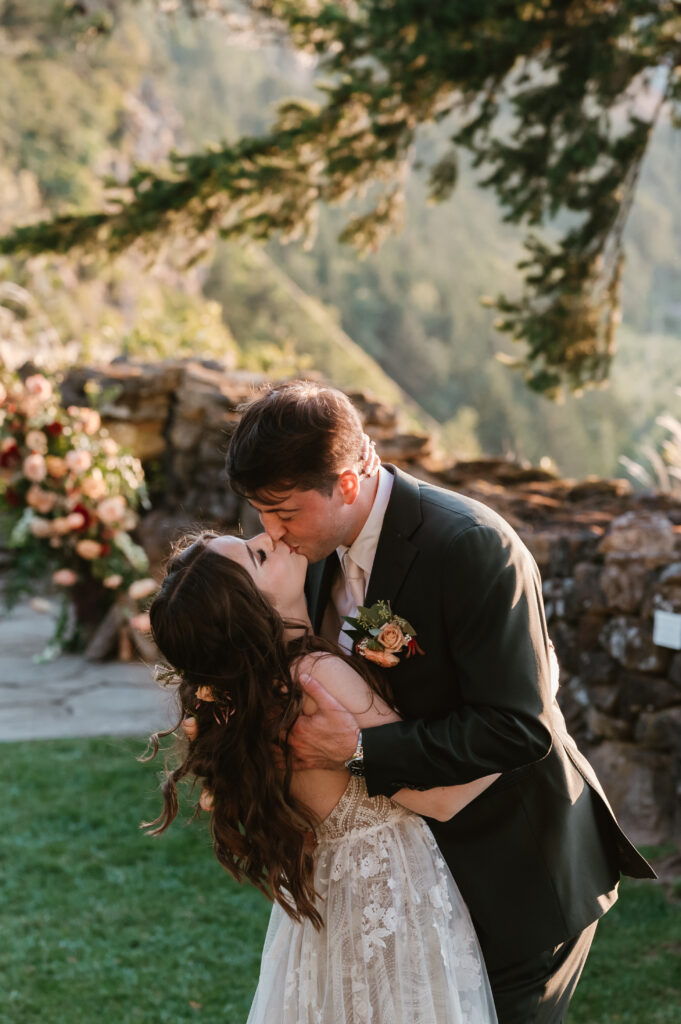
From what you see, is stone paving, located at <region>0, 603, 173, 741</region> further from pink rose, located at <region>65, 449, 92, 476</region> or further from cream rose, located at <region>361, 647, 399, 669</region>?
cream rose, located at <region>361, 647, 399, 669</region>

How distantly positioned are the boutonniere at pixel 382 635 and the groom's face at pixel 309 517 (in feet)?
0.48

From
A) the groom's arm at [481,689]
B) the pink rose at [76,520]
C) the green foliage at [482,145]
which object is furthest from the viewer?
the pink rose at [76,520]

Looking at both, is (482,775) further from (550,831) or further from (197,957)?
(197,957)

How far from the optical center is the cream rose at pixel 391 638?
1818 millimetres

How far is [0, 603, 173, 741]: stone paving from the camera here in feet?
19.6

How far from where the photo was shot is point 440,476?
684cm

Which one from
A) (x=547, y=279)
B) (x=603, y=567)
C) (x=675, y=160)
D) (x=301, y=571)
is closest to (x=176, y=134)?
(x=675, y=160)

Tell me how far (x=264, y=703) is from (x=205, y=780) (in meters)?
0.24

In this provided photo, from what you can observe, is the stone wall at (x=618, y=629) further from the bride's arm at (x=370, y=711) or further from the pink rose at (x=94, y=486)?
the pink rose at (x=94, y=486)

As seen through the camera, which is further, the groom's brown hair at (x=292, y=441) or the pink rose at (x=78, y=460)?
the pink rose at (x=78, y=460)

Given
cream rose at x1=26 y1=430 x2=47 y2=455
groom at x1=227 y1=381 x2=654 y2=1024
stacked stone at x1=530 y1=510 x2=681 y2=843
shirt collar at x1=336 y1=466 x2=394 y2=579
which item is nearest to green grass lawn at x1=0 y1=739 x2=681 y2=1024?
stacked stone at x1=530 y1=510 x2=681 y2=843

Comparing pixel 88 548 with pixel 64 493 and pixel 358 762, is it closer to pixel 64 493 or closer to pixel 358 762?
pixel 64 493

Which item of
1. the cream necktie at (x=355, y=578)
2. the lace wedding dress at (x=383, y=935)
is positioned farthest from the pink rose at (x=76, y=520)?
the lace wedding dress at (x=383, y=935)

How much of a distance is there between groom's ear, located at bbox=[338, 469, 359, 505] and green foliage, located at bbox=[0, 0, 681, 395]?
4.54 metres
